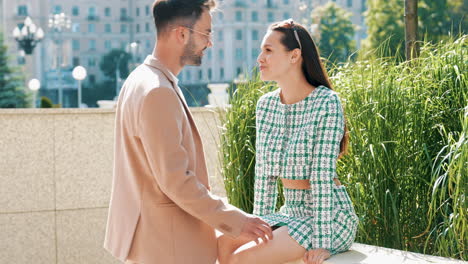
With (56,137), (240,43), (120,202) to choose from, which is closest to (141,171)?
(120,202)

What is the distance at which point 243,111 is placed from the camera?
11.7 feet

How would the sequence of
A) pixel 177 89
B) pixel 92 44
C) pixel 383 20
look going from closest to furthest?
1. pixel 177 89
2. pixel 383 20
3. pixel 92 44

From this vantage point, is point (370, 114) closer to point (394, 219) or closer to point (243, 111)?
point (394, 219)

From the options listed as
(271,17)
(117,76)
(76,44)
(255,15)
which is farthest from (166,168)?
(76,44)

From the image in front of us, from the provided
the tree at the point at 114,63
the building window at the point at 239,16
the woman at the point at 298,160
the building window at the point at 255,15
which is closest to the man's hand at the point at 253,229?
the woman at the point at 298,160

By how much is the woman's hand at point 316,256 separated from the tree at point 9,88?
150 feet

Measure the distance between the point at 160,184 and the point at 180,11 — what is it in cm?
47

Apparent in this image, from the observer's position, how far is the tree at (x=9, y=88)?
46.6m

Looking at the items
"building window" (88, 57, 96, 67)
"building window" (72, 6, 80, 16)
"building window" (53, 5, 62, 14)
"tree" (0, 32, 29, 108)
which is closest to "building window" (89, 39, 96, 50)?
"building window" (88, 57, 96, 67)

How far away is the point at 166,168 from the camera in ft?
5.86

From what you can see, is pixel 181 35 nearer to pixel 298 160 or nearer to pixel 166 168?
pixel 166 168

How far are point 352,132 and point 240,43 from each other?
7327 cm

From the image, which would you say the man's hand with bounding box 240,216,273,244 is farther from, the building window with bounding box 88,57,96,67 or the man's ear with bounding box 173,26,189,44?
the building window with bounding box 88,57,96,67

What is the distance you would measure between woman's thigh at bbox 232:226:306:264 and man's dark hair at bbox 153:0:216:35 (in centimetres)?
73
